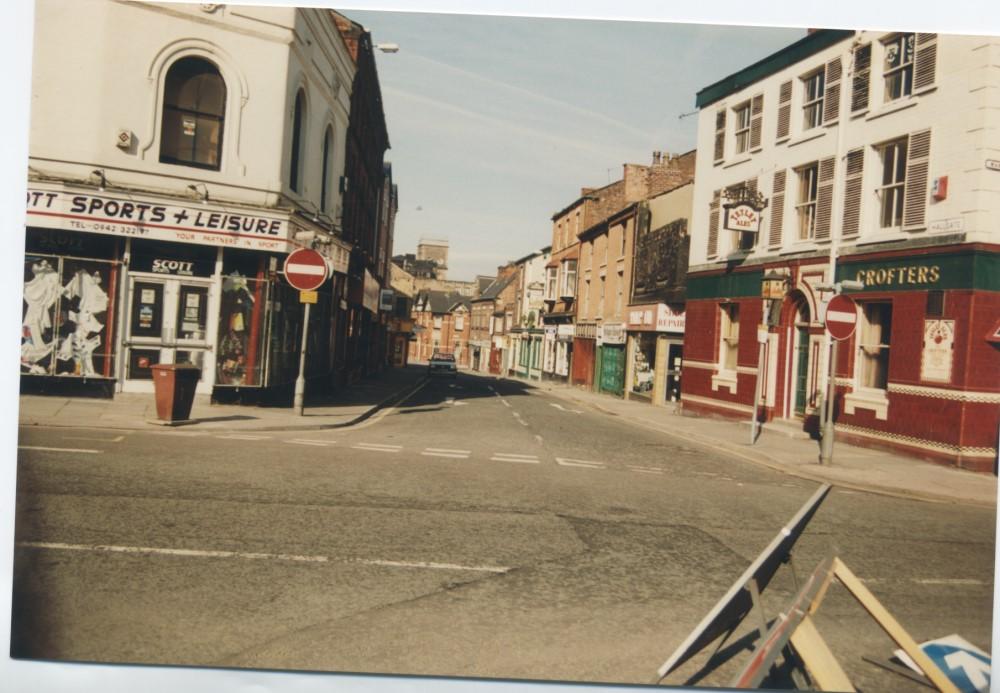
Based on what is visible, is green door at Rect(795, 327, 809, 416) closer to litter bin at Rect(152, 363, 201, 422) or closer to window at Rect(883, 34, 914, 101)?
window at Rect(883, 34, 914, 101)

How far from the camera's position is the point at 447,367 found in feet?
132

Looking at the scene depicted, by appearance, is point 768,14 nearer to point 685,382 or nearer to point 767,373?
point 767,373

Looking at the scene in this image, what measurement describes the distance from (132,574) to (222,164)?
10337 mm

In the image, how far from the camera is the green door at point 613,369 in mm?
31445

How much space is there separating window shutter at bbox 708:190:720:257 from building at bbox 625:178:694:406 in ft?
14.5

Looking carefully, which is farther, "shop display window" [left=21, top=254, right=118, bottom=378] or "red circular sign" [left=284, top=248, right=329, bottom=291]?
"red circular sign" [left=284, top=248, right=329, bottom=291]

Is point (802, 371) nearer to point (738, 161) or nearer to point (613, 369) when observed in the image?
point (738, 161)

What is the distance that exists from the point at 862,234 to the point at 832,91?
3.18m

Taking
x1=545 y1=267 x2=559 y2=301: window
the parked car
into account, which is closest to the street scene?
the parked car

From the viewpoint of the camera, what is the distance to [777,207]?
1761 cm

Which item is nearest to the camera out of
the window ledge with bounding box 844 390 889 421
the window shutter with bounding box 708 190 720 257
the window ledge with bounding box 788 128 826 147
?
the window ledge with bounding box 844 390 889 421

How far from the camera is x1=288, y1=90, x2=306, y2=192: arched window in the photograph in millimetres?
15461

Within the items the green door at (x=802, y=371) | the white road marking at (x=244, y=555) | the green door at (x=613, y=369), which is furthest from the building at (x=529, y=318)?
the white road marking at (x=244, y=555)

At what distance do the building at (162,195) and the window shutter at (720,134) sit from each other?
10906mm
